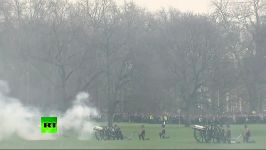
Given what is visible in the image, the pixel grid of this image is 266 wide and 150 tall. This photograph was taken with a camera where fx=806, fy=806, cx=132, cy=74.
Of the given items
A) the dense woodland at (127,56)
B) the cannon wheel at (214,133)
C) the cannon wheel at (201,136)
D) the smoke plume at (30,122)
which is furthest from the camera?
the dense woodland at (127,56)

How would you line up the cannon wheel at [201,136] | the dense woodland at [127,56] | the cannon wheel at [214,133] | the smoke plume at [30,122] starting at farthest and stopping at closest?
the dense woodland at [127,56] → the cannon wheel at [201,136] → the cannon wheel at [214,133] → the smoke plume at [30,122]

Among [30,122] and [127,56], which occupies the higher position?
[127,56]

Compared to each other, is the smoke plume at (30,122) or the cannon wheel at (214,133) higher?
the smoke plume at (30,122)

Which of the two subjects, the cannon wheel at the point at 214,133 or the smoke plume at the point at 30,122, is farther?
the cannon wheel at the point at 214,133

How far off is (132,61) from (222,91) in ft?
43.1

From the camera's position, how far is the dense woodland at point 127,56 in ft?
307

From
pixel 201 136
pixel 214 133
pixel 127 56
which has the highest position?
pixel 127 56

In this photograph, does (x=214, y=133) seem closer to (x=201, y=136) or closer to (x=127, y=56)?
(x=201, y=136)

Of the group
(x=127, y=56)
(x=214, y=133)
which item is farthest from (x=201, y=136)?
(x=127, y=56)

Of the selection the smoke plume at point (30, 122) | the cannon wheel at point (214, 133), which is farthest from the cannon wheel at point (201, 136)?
the smoke plume at point (30, 122)

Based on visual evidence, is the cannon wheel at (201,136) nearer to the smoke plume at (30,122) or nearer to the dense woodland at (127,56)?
the smoke plume at (30,122)

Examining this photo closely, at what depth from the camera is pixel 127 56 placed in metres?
98.1

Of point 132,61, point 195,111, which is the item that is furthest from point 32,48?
point 195,111

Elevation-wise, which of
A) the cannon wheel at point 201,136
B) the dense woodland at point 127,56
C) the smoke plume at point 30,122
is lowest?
the cannon wheel at point 201,136
